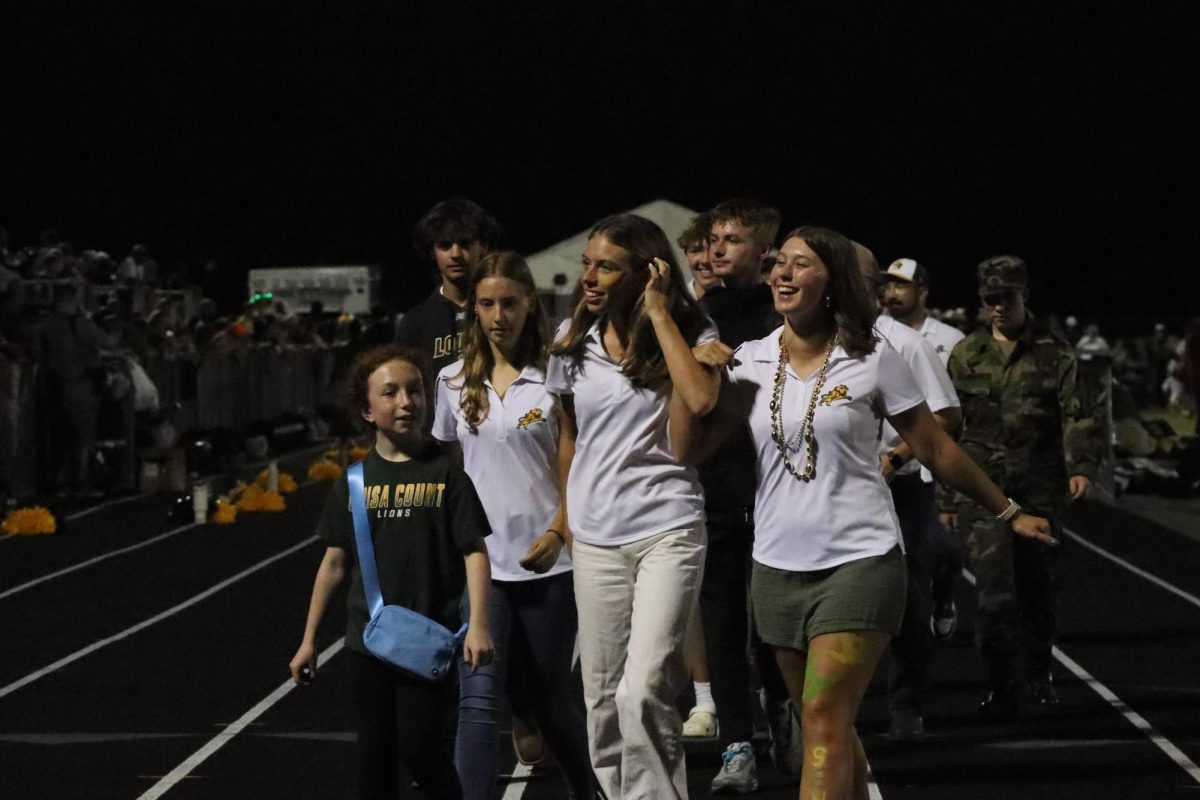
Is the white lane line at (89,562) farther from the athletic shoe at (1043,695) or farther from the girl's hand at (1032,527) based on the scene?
the girl's hand at (1032,527)

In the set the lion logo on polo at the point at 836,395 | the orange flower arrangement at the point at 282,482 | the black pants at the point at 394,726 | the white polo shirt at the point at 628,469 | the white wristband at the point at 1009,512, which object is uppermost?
the lion logo on polo at the point at 836,395

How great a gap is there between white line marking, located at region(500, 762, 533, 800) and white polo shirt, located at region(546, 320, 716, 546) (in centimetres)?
184

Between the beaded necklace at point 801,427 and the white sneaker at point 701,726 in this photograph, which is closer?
the beaded necklace at point 801,427

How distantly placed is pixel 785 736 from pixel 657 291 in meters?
2.16

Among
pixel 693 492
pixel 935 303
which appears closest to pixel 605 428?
pixel 693 492

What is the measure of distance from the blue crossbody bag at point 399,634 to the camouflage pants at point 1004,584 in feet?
13.1

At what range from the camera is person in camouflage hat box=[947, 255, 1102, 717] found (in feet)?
30.2

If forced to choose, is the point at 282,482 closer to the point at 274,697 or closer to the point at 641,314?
the point at 274,697

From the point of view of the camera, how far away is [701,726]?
879 cm

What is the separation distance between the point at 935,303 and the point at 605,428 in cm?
4825

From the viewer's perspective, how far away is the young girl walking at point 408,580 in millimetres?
5664

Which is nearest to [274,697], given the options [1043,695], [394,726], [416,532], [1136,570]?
[1043,695]

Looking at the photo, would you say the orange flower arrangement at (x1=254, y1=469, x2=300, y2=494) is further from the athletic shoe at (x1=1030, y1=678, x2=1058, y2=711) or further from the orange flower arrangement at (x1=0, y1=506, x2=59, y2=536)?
the athletic shoe at (x1=1030, y1=678, x2=1058, y2=711)

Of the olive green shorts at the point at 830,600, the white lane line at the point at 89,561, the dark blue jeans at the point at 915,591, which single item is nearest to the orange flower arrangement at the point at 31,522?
the white lane line at the point at 89,561
